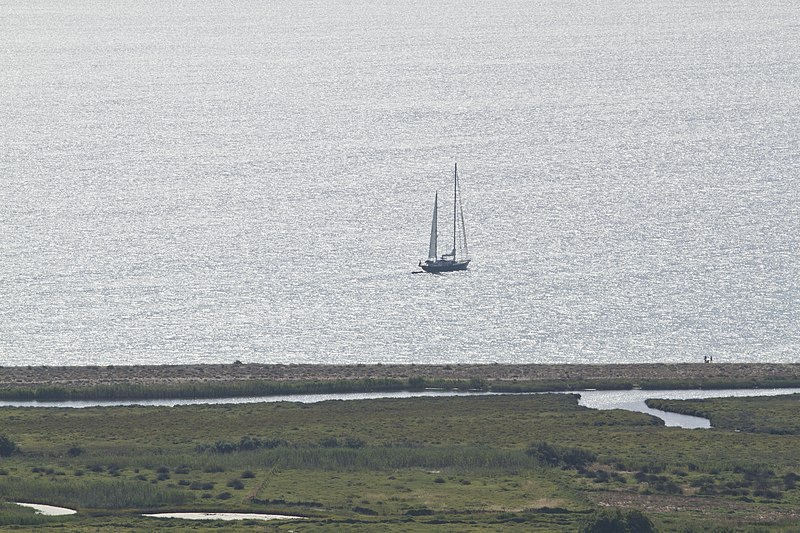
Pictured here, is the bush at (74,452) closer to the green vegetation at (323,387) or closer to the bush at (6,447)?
the bush at (6,447)

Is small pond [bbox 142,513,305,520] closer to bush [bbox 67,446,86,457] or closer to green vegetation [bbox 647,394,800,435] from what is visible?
bush [bbox 67,446,86,457]

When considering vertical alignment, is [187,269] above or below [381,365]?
above

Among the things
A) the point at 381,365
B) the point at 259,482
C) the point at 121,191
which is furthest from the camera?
the point at 121,191

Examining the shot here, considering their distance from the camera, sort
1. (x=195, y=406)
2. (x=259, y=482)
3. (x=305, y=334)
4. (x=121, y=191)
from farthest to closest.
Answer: (x=121, y=191) < (x=305, y=334) < (x=195, y=406) < (x=259, y=482)

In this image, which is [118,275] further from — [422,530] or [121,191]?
[422,530]

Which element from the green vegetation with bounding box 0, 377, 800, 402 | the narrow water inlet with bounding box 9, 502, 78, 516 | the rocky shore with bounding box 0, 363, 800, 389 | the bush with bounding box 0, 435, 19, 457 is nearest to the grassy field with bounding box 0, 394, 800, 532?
the bush with bounding box 0, 435, 19, 457

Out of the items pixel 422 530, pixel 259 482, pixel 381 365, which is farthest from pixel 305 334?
pixel 422 530

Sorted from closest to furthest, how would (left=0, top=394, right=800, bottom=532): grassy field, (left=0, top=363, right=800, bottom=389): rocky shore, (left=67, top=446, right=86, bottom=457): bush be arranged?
1. (left=0, top=394, right=800, bottom=532): grassy field
2. (left=67, top=446, right=86, bottom=457): bush
3. (left=0, top=363, right=800, bottom=389): rocky shore
